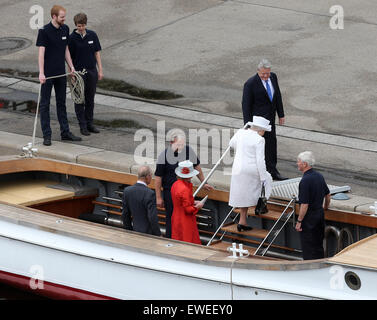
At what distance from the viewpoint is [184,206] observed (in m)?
10.5

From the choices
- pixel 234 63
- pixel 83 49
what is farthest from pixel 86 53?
pixel 234 63

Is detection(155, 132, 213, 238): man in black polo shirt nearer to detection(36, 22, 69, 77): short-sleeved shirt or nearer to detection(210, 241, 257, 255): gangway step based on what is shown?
detection(210, 241, 257, 255): gangway step

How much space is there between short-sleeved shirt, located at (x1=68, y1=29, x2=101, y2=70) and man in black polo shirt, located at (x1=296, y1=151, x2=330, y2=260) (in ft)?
15.2

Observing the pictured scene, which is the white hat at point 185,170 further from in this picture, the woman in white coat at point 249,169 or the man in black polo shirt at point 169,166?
the woman in white coat at point 249,169

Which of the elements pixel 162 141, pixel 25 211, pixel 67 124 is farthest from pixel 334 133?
pixel 25 211

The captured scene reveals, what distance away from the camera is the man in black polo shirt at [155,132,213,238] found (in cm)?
1080

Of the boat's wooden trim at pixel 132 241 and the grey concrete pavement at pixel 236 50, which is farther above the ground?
the grey concrete pavement at pixel 236 50

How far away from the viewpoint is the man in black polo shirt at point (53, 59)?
13.3 metres

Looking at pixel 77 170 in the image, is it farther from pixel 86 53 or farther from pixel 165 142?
pixel 165 142

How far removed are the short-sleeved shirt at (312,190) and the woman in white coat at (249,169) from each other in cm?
64

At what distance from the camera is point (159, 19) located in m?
20.5

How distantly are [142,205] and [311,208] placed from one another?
1780 mm

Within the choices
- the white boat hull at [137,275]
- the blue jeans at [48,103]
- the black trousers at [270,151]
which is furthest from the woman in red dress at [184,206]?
the blue jeans at [48,103]
